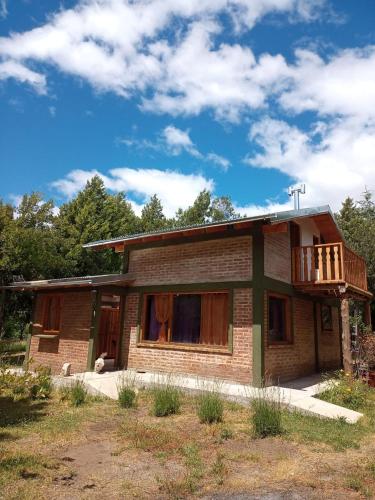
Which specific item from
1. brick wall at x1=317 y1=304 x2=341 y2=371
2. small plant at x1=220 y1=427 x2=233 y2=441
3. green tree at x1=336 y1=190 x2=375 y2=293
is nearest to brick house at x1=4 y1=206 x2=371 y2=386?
brick wall at x1=317 y1=304 x2=341 y2=371

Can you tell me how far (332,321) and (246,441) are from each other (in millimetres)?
11059

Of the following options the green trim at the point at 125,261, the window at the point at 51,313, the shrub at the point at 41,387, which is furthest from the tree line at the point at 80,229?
the shrub at the point at 41,387

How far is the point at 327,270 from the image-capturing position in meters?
11.2

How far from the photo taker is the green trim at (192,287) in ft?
34.6

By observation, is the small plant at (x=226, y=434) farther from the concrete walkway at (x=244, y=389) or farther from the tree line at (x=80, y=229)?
the tree line at (x=80, y=229)

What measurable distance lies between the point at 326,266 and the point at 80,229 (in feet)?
65.3

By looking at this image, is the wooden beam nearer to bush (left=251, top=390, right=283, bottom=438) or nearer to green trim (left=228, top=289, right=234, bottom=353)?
green trim (left=228, top=289, right=234, bottom=353)

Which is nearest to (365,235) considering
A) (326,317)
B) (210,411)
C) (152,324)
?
(326,317)

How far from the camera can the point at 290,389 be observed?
9898mm

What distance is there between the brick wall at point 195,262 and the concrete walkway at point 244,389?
2.73 metres

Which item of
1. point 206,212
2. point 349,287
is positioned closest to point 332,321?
point 349,287

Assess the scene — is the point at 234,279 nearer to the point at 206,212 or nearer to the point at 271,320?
→ the point at 271,320

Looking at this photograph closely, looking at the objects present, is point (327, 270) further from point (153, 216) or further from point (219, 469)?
point (153, 216)

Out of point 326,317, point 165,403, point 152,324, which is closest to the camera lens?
point 165,403
